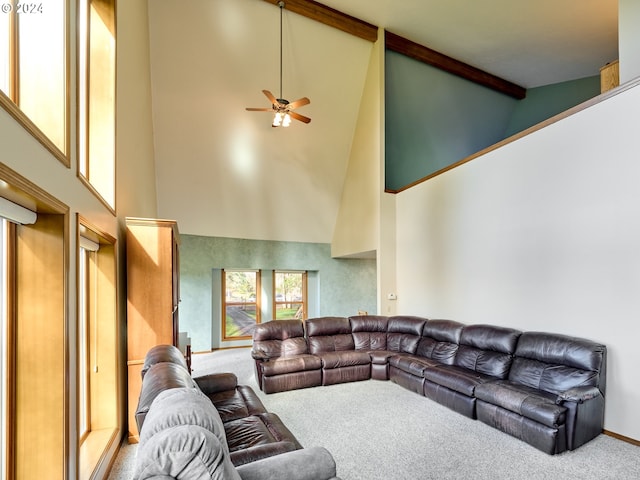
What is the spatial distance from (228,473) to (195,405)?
0.32m

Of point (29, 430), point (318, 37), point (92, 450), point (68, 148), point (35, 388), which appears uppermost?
point (318, 37)

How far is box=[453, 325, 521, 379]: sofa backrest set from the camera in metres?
3.97

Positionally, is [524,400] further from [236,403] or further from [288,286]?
[288,286]

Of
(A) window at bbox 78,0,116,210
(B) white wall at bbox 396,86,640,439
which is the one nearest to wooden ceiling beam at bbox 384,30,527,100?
(B) white wall at bbox 396,86,640,439

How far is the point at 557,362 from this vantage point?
348cm

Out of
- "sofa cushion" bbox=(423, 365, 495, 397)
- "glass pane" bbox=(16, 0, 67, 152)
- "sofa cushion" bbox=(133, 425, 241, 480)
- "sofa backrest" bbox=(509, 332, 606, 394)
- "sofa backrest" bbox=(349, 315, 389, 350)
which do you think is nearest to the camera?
"sofa cushion" bbox=(133, 425, 241, 480)

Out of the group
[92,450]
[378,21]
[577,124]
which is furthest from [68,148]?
[378,21]

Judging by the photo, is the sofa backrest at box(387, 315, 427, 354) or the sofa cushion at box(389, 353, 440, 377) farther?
the sofa backrest at box(387, 315, 427, 354)

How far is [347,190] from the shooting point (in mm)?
7785

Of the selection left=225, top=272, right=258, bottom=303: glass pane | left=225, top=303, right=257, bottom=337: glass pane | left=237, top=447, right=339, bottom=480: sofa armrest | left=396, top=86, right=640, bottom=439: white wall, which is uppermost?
left=396, top=86, right=640, bottom=439: white wall

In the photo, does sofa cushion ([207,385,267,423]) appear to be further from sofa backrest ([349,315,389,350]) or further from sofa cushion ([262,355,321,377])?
sofa backrest ([349,315,389,350])

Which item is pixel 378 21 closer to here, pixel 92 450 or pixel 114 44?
pixel 114 44

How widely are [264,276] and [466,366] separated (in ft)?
16.8

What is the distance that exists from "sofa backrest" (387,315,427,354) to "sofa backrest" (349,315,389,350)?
10cm
